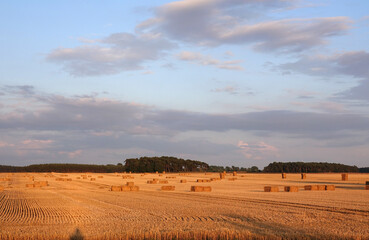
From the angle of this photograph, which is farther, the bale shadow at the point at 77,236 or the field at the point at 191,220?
the field at the point at 191,220

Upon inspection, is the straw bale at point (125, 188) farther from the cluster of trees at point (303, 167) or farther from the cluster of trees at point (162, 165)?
the cluster of trees at point (162, 165)

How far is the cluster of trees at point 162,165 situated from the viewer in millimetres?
157875

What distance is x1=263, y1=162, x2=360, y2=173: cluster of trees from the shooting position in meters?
146

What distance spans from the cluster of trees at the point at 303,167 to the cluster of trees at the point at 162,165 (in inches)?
1214

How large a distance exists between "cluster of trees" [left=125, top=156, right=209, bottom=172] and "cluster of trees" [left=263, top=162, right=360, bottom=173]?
3083 cm

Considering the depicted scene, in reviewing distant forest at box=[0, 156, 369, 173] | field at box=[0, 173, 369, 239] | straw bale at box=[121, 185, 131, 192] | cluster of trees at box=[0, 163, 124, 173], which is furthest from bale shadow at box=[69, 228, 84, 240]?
cluster of trees at box=[0, 163, 124, 173]

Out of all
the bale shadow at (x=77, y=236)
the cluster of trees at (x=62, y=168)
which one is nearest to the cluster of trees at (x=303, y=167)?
the cluster of trees at (x=62, y=168)

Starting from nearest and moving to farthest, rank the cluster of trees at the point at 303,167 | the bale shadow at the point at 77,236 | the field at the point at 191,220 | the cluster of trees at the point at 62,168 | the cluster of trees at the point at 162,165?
1. the bale shadow at the point at 77,236
2. the field at the point at 191,220
3. the cluster of trees at the point at 303,167
4. the cluster of trees at the point at 162,165
5. the cluster of trees at the point at 62,168

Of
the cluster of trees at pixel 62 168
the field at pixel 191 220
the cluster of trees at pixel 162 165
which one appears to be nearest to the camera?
the field at pixel 191 220

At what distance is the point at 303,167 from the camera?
487ft

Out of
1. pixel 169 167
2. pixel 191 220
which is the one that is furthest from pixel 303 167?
pixel 191 220

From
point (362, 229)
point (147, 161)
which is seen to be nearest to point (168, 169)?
point (147, 161)

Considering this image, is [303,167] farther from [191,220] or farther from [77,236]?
[77,236]

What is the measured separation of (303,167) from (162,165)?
44914 millimetres
